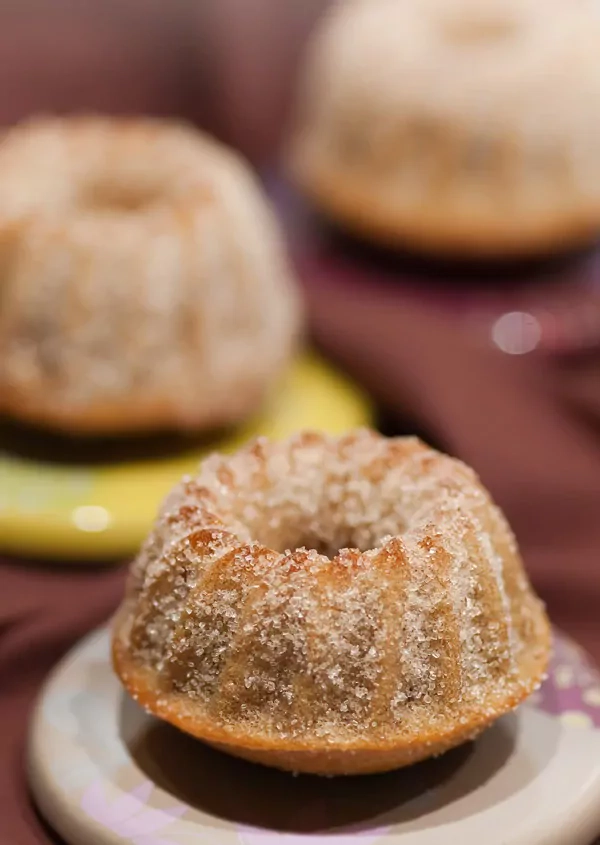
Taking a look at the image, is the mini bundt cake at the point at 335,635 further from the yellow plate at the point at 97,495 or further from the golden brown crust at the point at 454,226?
the golden brown crust at the point at 454,226

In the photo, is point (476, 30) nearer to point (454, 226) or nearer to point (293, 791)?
point (454, 226)

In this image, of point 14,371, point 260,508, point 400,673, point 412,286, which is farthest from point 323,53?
point 400,673

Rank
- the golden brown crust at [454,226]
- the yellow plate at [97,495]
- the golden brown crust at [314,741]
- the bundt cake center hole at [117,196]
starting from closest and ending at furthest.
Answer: the golden brown crust at [314,741] < the yellow plate at [97,495] < the bundt cake center hole at [117,196] < the golden brown crust at [454,226]

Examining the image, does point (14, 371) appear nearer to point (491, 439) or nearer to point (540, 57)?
point (491, 439)

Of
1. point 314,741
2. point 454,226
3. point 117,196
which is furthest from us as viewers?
point 454,226

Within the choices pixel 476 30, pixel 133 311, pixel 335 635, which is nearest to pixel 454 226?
pixel 476 30

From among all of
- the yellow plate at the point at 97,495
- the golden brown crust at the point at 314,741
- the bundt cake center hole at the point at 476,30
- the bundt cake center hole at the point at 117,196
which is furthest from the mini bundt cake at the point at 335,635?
the bundt cake center hole at the point at 476,30
